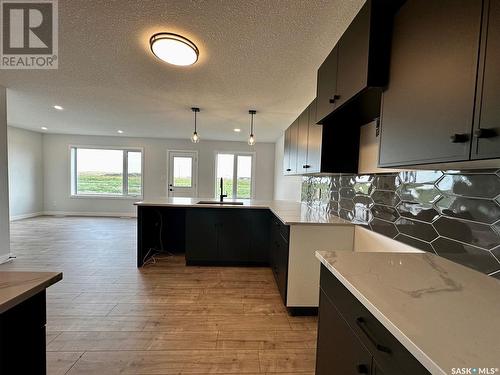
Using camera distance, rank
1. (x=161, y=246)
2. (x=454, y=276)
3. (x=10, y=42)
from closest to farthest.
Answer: (x=454, y=276) → (x=10, y=42) → (x=161, y=246)

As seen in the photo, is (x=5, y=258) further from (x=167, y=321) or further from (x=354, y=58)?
(x=354, y=58)

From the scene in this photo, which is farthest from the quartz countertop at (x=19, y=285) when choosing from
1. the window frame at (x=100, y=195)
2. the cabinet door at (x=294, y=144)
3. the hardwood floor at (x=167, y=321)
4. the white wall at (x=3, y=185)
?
the window frame at (x=100, y=195)

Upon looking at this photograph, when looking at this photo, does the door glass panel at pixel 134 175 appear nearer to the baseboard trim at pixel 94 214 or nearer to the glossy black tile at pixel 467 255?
the baseboard trim at pixel 94 214

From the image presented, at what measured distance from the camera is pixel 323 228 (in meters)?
2.08

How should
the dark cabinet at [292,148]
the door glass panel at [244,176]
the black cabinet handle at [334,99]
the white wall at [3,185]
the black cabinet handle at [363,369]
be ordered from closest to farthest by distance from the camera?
1. the black cabinet handle at [363,369]
2. the black cabinet handle at [334,99]
3. the white wall at [3,185]
4. the dark cabinet at [292,148]
5. the door glass panel at [244,176]

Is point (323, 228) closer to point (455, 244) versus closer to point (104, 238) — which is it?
point (455, 244)

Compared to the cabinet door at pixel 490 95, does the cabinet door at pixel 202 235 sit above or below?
below

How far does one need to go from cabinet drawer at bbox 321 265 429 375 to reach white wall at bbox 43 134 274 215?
6176 millimetres

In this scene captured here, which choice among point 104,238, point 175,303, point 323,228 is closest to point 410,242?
point 323,228

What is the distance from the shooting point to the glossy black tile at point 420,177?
1227mm

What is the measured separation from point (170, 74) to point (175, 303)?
2.41 metres

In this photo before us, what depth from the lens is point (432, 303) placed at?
730 mm

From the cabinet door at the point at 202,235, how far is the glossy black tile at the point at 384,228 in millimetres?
1996

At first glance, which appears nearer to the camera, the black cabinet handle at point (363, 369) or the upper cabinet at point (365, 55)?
the black cabinet handle at point (363, 369)
